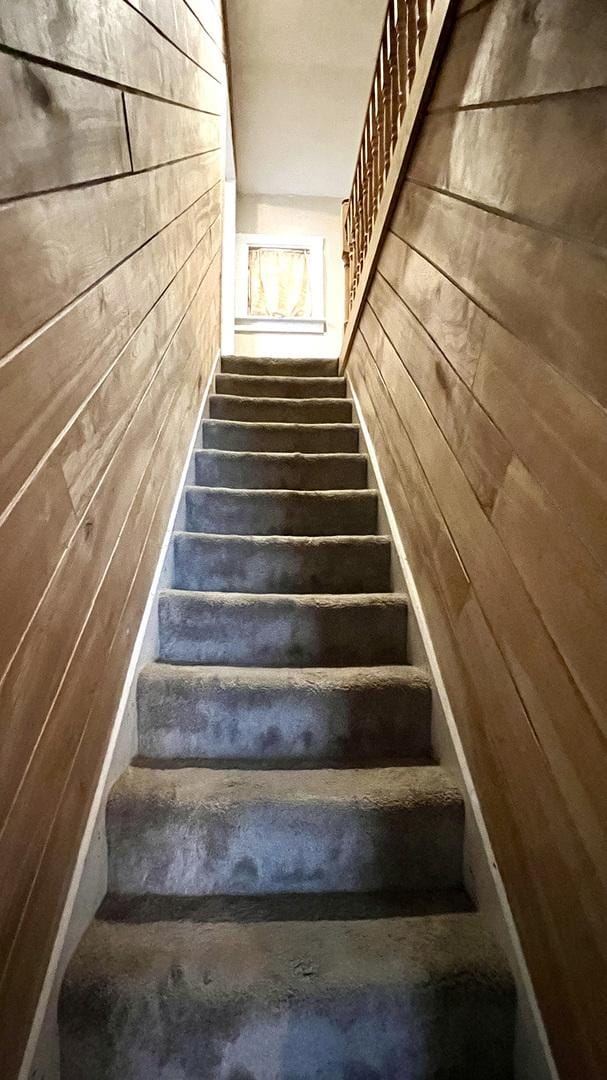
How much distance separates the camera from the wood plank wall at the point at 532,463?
2.54 feet

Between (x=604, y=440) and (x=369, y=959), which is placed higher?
(x=604, y=440)

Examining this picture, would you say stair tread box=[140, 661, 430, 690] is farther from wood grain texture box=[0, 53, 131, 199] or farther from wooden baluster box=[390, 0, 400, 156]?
wooden baluster box=[390, 0, 400, 156]

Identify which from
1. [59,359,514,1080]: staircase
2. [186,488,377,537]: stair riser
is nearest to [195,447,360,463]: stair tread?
[186,488,377,537]: stair riser

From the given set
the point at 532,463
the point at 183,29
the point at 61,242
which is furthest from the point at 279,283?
the point at 532,463

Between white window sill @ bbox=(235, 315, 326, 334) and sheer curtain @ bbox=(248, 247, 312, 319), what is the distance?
0.04 m

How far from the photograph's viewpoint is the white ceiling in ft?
9.93

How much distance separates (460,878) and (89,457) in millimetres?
1146

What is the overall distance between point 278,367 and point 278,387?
0.95ft

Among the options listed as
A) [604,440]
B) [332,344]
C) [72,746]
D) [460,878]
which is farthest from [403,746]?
[332,344]

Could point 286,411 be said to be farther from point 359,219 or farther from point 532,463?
point 532,463

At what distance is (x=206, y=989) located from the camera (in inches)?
37.8

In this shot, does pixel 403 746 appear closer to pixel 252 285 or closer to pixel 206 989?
pixel 206 989

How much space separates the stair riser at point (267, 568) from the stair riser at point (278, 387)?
132 cm

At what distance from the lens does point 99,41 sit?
1.01 metres
